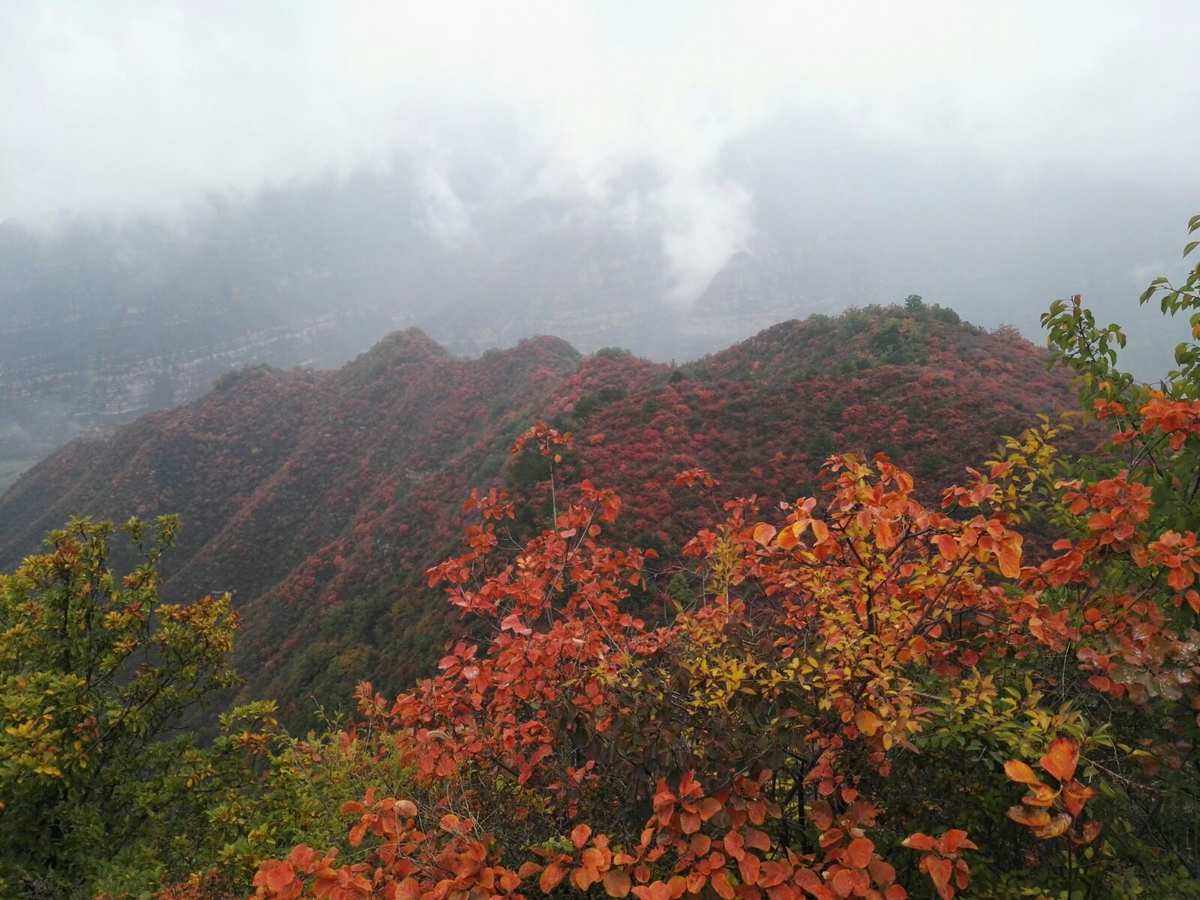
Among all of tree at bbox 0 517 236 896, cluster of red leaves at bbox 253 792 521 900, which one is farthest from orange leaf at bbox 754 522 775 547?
tree at bbox 0 517 236 896

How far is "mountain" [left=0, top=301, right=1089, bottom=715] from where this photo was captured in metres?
17.8

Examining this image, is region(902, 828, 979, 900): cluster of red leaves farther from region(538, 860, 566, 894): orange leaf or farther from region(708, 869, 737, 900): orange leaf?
region(538, 860, 566, 894): orange leaf

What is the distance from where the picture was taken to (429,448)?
1556 inches

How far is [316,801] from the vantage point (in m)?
5.59

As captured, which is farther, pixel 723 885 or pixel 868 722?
pixel 868 722

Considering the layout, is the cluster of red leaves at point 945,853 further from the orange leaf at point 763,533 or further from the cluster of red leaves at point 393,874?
the cluster of red leaves at point 393,874

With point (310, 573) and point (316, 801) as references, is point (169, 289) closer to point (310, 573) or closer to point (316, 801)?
point (310, 573)

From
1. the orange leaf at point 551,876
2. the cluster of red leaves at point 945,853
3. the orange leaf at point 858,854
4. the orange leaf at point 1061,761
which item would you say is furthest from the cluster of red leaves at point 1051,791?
the orange leaf at point 551,876

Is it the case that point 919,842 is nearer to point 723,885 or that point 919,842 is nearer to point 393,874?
point 723,885

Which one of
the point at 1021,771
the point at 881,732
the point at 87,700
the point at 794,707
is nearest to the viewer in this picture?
the point at 1021,771

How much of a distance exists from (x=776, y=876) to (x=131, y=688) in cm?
675

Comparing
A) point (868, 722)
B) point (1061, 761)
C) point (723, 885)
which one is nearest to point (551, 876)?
point (723, 885)

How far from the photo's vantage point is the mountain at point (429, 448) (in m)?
17.8

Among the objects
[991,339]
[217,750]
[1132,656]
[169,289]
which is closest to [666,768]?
[1132,656]
